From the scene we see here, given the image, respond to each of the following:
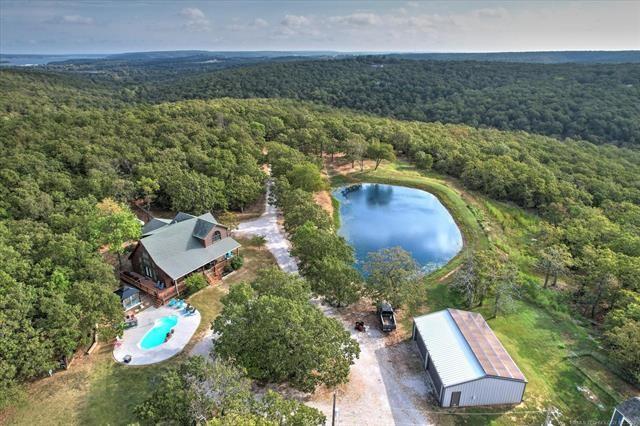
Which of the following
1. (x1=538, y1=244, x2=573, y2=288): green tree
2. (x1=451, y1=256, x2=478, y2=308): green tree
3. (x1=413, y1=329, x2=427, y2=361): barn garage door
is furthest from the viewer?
(x1=538, y1=244, x2=573, y2=288): green tree

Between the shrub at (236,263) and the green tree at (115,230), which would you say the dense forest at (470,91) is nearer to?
the shrub at (236,263)

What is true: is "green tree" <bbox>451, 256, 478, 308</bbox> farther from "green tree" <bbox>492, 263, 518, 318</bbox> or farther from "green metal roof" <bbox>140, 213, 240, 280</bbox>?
"green metal roof" <bbox>140, 213, 240, 280</bbox>

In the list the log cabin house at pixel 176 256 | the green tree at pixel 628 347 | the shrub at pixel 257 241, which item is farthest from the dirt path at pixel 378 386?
the shrub at pixel 257 241

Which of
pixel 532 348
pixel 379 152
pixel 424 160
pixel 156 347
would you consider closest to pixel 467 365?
pixel 532 348

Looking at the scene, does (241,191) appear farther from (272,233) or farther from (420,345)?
(420,345)

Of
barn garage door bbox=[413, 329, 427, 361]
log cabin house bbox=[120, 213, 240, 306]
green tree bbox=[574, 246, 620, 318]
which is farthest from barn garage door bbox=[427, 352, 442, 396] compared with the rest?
log cabin house bbox=[120, 213, 240, 306]

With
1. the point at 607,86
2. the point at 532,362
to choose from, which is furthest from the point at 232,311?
the point at 607,86

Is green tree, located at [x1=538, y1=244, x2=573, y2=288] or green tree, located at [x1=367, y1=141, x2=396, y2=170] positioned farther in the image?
green tree, located at [x1=367, y1=141, x2=396, y2=170]
